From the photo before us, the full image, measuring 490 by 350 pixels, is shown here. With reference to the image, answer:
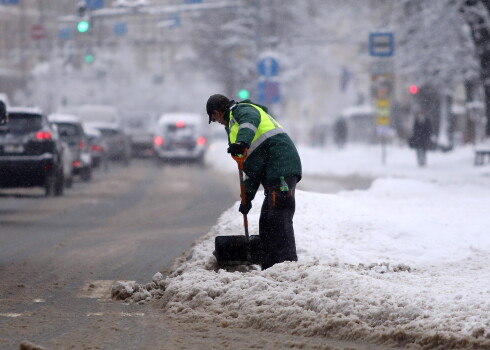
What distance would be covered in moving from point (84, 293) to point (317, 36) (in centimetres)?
5995

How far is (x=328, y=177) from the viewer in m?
33.9

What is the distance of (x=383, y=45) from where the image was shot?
3575cm

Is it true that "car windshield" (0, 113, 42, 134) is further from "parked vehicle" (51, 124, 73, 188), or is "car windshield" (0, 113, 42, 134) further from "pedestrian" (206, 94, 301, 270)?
"pedestrian" (206, 94, 301, 270)

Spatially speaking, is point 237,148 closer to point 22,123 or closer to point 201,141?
point 22,123

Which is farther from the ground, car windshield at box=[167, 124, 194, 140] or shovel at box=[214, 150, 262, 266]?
shovel at box=[214, 150, 262, 266]

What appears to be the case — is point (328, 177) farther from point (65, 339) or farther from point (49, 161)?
point (65, 339)

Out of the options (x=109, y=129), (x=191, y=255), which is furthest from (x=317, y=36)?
(x=191, y=255)

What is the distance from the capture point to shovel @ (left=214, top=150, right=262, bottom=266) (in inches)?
416

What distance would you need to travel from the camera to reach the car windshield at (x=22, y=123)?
77.5 ft

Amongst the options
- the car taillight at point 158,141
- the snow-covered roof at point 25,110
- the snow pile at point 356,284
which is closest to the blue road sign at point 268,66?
the car taillight at point 158,141

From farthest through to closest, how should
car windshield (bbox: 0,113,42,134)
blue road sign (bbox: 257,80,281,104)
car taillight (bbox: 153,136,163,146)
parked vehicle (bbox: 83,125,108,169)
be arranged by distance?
1. car taillight (bbox: 153,136,163,146)
2. blue road sign (bbox: 257,80,281,104)
3. parked vehicle (bbox: 83,125,108,169)
4. car windshield (bbox: 0,113,42,134)

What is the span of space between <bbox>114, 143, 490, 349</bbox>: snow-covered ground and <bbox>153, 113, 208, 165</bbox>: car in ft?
102

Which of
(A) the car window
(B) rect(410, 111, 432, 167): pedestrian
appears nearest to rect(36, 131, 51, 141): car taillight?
(B) rect(410, 111, 432, 167): pedestrian

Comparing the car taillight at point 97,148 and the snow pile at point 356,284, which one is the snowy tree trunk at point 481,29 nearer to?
the car taillight at point 97,148
